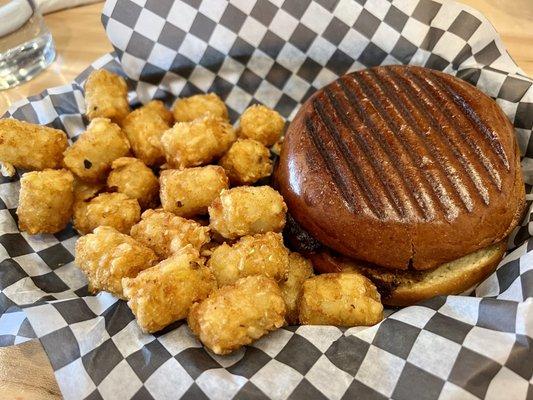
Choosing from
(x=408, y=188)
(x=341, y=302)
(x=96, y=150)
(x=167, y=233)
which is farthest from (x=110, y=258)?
(x=408, y=188)

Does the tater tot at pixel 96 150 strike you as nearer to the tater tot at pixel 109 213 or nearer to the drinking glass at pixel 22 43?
the tater tot at pixel 109 213

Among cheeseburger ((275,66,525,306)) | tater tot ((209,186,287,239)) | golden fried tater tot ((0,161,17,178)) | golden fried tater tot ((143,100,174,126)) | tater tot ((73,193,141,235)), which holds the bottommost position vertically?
golden fried tater tot ((0,161,17,178))

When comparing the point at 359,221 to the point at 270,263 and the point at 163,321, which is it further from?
the point at 163,321

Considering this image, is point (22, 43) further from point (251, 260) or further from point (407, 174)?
point (407, 174)

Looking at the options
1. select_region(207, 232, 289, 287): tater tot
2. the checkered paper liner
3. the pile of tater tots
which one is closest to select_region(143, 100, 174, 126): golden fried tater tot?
the pile of tater tots


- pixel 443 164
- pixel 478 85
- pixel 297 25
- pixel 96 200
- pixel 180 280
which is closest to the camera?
pixel 180 280

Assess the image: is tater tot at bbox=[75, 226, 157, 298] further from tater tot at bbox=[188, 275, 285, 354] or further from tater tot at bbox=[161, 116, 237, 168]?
tater tot at bbox=[161, 116, 237, 168]

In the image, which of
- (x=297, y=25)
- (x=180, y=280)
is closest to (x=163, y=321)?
(x=180, y=280)
